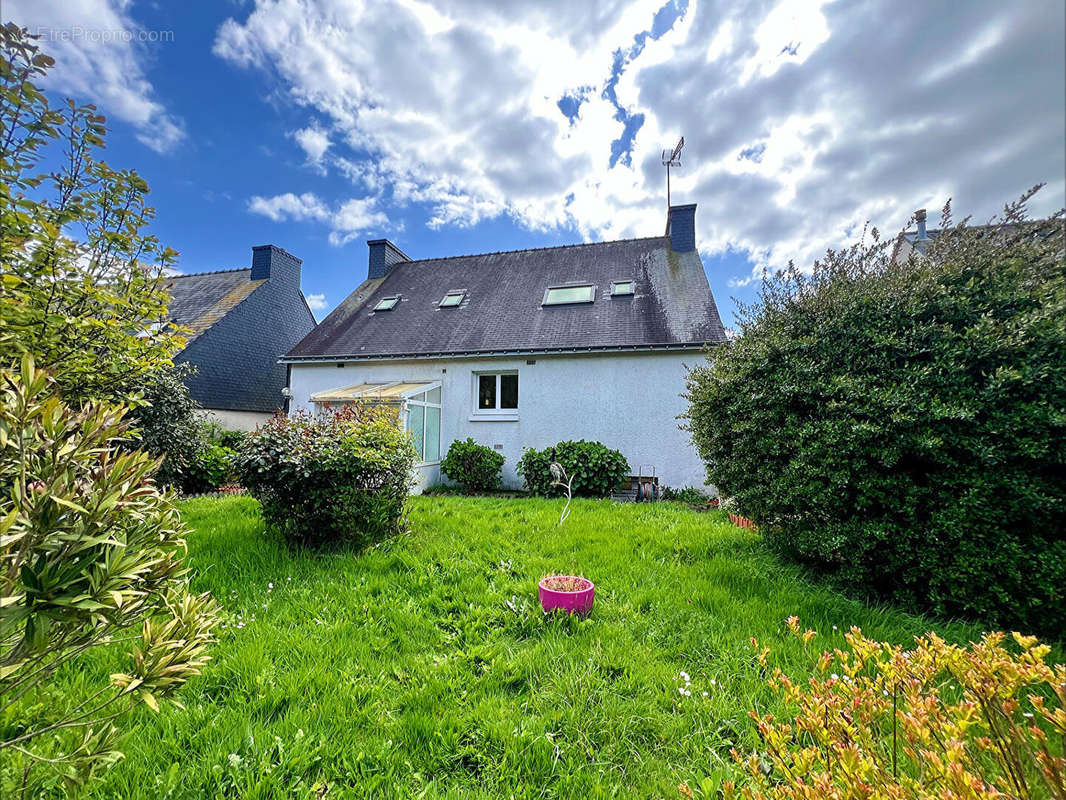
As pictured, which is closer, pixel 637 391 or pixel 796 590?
pixel 796 590

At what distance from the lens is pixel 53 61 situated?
88.9 inches

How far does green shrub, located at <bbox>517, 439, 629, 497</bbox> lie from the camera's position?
10.9 metres

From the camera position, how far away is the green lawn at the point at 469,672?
95.6 inches

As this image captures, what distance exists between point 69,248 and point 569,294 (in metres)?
13.3

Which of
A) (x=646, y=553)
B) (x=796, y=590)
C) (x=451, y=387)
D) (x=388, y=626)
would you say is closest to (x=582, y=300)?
(x=451, y=387)

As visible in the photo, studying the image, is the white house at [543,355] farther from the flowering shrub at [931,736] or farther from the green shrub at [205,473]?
the flowering shrub at [931,736]

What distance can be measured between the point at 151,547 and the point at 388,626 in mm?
2858

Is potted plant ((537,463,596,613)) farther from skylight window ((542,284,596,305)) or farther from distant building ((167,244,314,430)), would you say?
distant building ((167,244,314,430))

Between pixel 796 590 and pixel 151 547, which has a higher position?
pixel 151 547

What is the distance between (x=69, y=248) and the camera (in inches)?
102

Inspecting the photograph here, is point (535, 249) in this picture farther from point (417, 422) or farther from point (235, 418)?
point (235, 418)

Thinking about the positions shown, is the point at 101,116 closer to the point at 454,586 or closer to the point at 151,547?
the point at 151,547

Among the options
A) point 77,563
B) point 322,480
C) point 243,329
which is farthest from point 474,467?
point 243,329

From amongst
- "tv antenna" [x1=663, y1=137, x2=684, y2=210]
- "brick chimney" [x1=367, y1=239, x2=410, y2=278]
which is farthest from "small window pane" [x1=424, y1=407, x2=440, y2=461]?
"tv antenna" [x1=663, y1=137, x2=684, y2=210]
